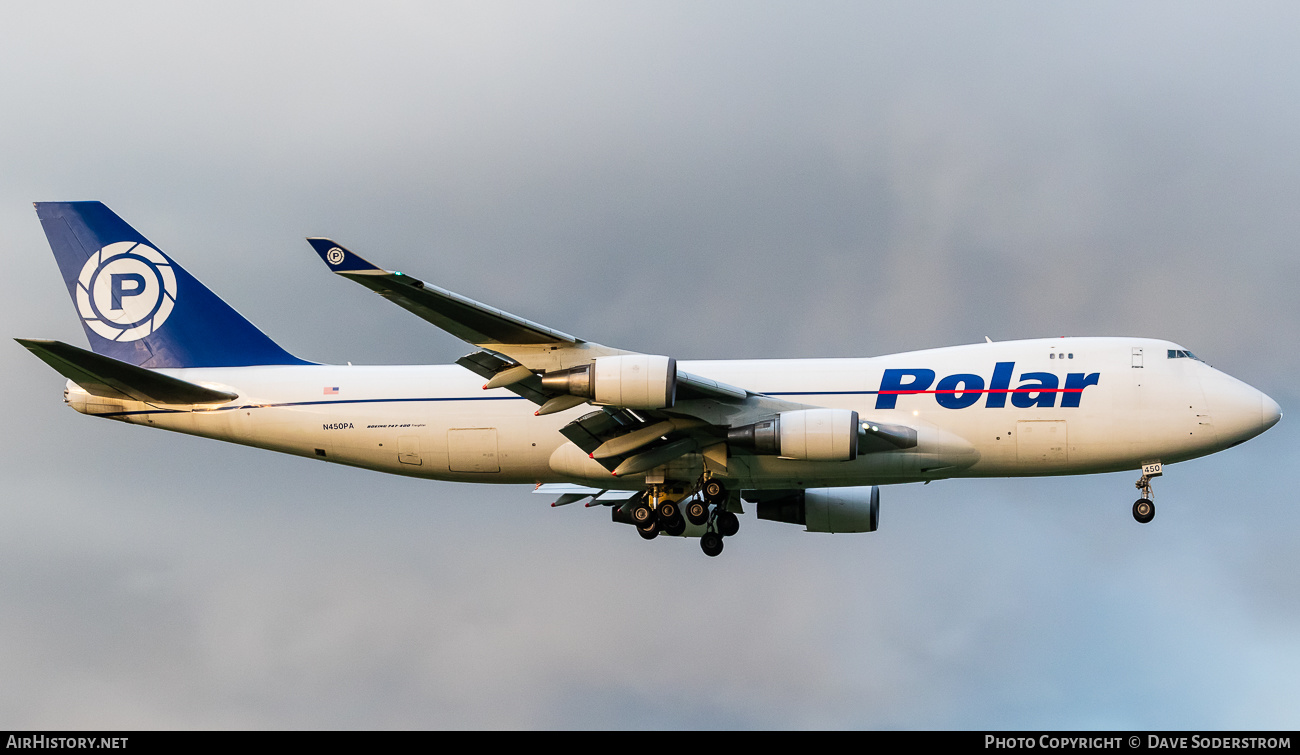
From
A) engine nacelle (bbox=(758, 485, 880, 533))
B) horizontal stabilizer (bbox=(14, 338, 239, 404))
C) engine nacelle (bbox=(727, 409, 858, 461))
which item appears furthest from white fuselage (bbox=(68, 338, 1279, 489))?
engine nacelle (bbox=(758, 485, 880, 533))

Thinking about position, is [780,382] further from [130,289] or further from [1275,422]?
[130,289]

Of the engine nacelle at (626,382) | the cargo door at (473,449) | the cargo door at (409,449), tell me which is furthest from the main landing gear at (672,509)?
the cargo door at (409,449)

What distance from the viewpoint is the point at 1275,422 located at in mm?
38094

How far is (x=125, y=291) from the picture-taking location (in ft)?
141

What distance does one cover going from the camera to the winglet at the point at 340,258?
31266 millimetres

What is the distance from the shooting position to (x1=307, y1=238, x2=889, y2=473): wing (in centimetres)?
3266

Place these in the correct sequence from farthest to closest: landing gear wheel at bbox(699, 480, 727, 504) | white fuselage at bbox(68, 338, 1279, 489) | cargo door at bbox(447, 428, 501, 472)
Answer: cargo door at bbox(447, 428, 501, 472) < landing gear wheel at bbox(699, 480, 727, 504) < white fuselage at bbox(68, 338, 1279, 489)

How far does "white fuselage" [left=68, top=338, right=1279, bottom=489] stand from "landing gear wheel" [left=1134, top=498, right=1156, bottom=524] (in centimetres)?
106

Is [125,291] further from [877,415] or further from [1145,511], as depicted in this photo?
[1145,511]

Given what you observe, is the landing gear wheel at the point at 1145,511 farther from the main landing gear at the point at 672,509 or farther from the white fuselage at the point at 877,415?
the main landing gear at the point at 672,509

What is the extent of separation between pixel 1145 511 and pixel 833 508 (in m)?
9.46

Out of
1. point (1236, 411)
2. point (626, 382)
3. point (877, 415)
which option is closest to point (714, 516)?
point (877, 415)

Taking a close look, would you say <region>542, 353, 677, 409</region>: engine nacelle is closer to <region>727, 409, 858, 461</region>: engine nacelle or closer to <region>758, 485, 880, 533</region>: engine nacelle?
<region>727, 409, 858, 461</region>: engine nacelle

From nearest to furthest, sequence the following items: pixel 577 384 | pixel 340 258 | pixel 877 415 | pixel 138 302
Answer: pixel 340 258
pixel 577 384
pixel 877 415
pixel 138 302
